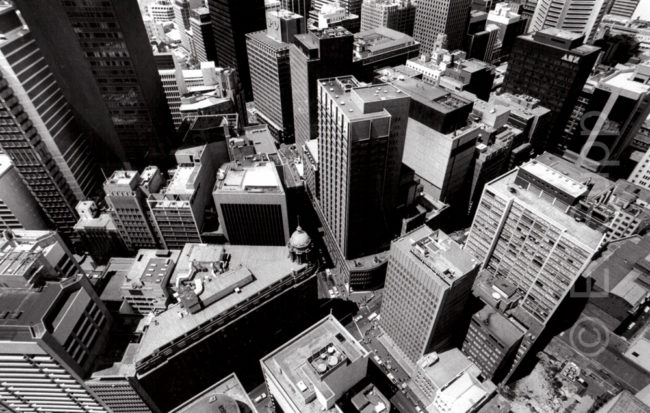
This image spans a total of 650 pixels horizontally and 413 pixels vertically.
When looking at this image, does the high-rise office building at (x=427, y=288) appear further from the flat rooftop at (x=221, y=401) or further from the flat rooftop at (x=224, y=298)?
the flat rooftop at (x=221, y=401)

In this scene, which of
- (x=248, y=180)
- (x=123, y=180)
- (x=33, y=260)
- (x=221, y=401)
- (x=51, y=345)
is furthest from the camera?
(x=248, y=180)

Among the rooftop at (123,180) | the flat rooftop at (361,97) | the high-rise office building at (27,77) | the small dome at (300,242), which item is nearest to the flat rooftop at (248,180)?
the small dome at (300,242)

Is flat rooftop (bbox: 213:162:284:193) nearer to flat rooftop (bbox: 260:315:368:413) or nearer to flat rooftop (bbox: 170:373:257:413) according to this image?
flat rooftop (bbox: 260:315:368:413)

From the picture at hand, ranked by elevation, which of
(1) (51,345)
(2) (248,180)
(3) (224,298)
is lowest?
(3) (224,298)

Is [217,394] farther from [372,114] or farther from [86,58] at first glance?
[86,58]

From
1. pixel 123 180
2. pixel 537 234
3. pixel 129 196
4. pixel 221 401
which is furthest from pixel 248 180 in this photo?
pixel 537 234

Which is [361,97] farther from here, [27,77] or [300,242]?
[27,77]

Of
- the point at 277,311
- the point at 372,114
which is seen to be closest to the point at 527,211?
the point at 372,114

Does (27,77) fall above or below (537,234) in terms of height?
above
